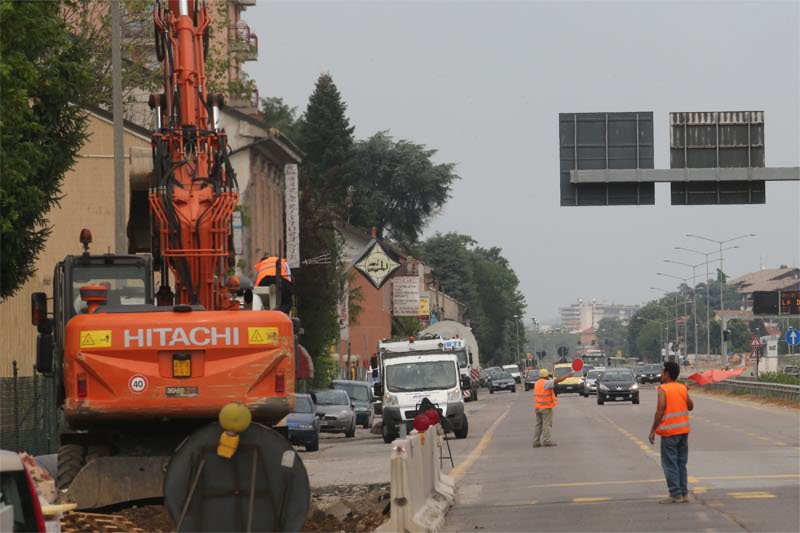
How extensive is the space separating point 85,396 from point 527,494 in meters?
7.10

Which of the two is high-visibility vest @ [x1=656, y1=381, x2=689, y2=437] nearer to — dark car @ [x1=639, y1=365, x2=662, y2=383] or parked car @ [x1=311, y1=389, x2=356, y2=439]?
parked car @ [x1=311, y1=389, x2=356, y2=439]

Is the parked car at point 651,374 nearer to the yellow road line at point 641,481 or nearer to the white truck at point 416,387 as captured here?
the white truck at point 416,387

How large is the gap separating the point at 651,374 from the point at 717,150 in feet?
235

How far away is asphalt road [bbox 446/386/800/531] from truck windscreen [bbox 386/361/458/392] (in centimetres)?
172

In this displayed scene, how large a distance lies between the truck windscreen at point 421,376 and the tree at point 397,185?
68364 mm

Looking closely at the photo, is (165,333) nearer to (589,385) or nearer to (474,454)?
(474,454)

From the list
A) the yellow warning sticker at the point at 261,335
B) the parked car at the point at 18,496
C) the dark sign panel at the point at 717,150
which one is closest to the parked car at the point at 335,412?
the dark sign panel at the point at 717,150

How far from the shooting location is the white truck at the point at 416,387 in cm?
3756

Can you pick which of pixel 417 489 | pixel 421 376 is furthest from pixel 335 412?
pixel 417 489

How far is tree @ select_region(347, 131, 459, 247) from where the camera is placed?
108562 millimetres

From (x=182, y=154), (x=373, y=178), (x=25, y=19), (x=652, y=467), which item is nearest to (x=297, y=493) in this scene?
(x=182, y=154)

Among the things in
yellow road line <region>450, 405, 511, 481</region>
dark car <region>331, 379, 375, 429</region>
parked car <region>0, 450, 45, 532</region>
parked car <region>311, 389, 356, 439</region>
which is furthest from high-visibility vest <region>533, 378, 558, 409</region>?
parked car <region>0, 450, 45, 532</region>

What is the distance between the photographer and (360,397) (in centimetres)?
5081

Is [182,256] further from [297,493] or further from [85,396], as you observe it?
[297,493]
